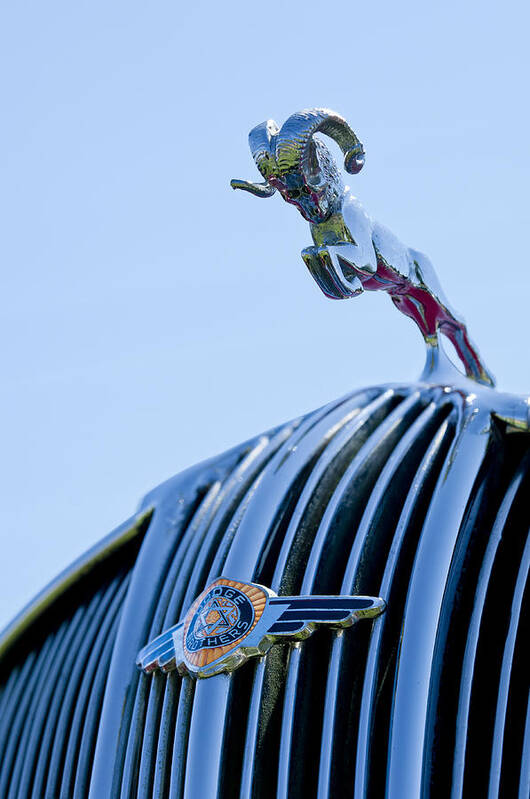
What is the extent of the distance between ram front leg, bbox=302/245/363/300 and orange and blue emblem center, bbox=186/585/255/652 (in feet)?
4.37

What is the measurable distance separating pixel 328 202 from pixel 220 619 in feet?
6.00

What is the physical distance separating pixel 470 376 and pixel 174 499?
5.33 ft

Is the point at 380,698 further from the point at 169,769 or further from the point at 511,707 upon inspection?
the point at 169,769

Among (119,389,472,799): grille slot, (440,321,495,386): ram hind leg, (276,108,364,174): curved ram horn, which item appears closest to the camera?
(119,389,472,799): grille slot

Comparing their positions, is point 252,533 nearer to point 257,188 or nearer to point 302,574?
point 302,574

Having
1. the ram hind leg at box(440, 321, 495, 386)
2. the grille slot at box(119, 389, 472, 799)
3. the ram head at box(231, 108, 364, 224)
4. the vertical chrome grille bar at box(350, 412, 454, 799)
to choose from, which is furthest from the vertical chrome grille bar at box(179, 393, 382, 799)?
the ram head at box(231, 108, 364, 224)

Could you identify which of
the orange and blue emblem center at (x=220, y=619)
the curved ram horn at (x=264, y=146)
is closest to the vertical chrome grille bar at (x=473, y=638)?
the orange and blue emblem center at (x=220, y=619)

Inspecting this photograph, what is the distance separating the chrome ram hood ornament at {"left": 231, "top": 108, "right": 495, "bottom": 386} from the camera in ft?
20.3

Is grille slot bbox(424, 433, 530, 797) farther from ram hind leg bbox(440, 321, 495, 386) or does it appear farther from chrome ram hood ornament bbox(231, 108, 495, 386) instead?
ram hind leg bbox(440, 321, 495, 386)

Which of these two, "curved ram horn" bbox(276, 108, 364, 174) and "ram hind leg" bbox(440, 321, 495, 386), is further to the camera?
"ram hind leg" bbox(440, 321, 495, 386)

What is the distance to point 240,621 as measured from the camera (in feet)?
19.1

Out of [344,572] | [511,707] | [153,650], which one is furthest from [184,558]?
[511,707]

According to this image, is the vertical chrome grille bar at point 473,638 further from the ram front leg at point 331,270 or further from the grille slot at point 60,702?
the grille slot at point 60,702

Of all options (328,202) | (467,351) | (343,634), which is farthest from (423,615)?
(467,351)
